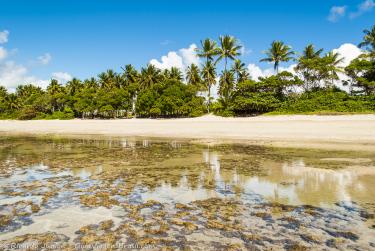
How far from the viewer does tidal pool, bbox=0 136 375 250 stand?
17.8 feet

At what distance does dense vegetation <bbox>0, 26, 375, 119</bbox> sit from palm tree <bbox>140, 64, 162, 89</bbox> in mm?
224

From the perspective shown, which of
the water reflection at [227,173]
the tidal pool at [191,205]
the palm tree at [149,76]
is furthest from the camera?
the palm tree at [149,76]

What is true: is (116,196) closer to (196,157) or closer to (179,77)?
(196,157)

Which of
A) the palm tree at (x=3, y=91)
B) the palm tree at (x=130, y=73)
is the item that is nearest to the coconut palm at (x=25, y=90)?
the palm tree at (x=3, y=91)

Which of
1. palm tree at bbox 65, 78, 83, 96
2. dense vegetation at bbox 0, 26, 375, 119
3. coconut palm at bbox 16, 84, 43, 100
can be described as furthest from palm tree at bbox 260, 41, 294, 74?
coconut palm at bbox 16, 84, 43, 100

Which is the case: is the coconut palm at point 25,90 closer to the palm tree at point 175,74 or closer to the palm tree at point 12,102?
the palm tree at point 12,102

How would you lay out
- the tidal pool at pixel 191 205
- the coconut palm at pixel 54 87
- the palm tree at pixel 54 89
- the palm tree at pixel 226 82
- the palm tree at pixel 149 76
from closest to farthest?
the tidal pool at pixel 191 205
the palm tree at pixel 226 82
the palm tree at pixel 149 76
the palm tree at pixel 54 89
the coconut palm at pixel 54 87

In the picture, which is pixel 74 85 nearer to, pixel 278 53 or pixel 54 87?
pixel 54 87

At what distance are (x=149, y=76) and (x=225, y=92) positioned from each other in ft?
64.6

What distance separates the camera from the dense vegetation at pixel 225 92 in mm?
43000

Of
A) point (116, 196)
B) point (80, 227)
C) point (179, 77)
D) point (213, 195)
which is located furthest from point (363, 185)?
point (179, 77)

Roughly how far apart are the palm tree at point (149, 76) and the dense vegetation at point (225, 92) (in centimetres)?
22

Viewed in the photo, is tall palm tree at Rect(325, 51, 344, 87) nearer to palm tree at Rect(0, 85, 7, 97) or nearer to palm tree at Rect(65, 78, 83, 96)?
palm tree at Rect(65, 78, 83, 96)

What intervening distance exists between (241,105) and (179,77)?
29307 millimetres
